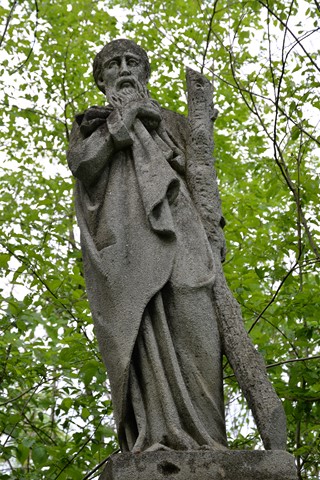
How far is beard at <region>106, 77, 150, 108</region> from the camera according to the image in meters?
6.05

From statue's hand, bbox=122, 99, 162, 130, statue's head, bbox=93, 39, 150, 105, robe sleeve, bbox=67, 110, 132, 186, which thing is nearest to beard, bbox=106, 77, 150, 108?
statue's head, bbox=93, 39, 150, 105

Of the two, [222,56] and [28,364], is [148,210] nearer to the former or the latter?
[28,364]

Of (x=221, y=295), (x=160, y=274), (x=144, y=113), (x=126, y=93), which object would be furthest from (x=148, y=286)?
(x=126, y=93)

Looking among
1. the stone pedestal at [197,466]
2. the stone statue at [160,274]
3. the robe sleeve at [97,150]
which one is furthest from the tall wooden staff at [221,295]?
the robe sleeve at [97,150]

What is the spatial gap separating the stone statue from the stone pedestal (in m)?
0.16

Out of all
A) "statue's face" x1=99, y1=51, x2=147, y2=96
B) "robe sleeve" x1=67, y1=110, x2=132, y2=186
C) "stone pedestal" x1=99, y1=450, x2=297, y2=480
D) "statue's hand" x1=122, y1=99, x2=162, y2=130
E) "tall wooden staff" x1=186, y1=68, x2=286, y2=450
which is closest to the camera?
"stone pedestal" x1=99, y1=450, x2=297, y2=480

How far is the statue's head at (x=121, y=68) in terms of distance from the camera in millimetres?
6238

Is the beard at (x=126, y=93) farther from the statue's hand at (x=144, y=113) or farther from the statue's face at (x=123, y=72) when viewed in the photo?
the statue's hand at (x=144, y=113)

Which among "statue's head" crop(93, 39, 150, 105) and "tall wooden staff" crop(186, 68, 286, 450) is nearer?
"tall wooden staff" crop(186, 68, 286, 450)

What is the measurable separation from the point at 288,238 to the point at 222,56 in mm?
3874

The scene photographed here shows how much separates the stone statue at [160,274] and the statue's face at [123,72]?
3 centimetres

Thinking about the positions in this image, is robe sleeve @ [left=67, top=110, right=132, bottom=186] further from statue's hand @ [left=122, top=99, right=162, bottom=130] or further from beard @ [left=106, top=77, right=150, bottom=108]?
beard @ [left=106, top=77, right=150, bottom=108]

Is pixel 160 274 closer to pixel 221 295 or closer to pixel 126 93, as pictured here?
pixel 221 295

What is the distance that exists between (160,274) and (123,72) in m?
1.88
